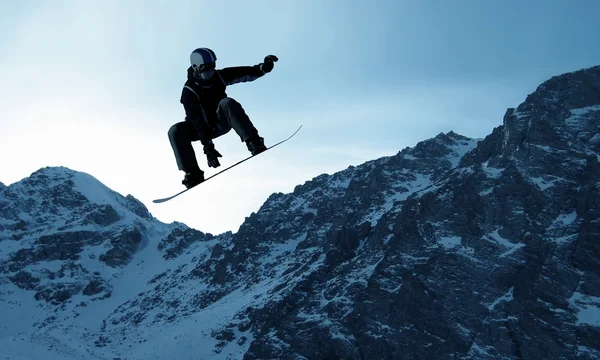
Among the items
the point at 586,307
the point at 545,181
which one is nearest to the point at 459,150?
the point at 545,181

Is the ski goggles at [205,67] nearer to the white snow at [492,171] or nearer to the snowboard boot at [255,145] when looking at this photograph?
the snowboard boot at [255,145]

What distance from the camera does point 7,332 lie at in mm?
152875

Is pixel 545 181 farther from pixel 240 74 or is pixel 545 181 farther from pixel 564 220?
pixel 240 74

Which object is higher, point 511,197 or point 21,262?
point 21,262

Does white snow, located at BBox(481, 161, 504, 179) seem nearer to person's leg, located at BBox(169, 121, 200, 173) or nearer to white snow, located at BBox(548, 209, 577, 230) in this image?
white snow, located at BBox(548, 209, 577, 230)

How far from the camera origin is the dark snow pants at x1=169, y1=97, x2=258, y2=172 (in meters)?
13.2

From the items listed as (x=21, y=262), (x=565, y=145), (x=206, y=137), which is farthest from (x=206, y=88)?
(x=21, y=262)

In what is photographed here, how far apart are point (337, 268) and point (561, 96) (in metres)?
56.1

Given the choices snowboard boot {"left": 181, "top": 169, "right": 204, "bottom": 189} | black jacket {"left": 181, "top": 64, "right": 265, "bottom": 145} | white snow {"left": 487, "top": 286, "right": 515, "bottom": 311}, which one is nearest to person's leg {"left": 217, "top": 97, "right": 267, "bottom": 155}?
black jacket {"left": 181, "top": 64, "right": 265, "bottom": 145}

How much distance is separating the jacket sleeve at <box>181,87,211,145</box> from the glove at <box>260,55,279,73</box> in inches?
57.7

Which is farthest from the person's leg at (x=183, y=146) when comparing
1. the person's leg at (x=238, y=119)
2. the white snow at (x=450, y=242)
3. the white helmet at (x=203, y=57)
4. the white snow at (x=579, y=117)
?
the white snow at (x=579, y=117)

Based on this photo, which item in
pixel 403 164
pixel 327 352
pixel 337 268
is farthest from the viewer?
pixel 403 164

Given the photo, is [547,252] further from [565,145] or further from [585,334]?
[565,145]

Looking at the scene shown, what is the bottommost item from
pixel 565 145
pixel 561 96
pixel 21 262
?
pixel 565 145
